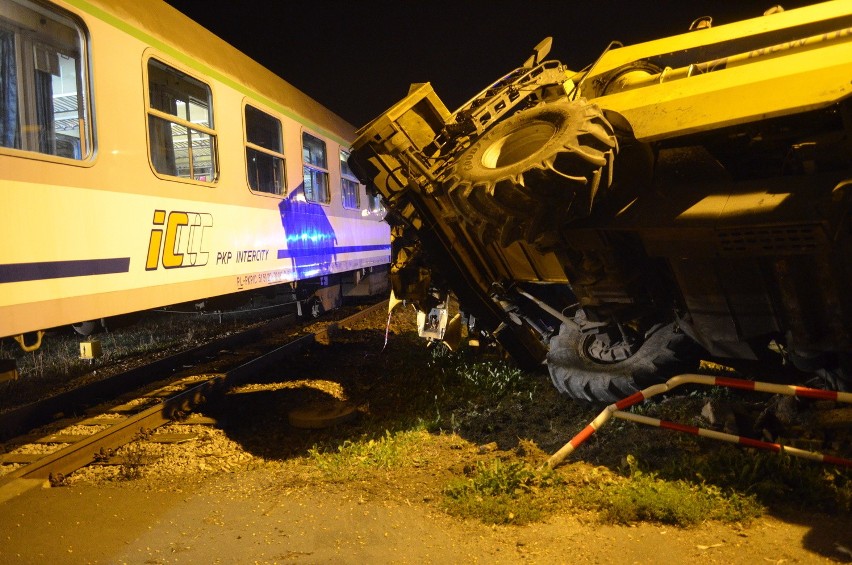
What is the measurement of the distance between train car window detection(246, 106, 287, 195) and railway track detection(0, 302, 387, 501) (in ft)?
7.27

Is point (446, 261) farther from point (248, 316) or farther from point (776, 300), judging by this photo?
point (248, 316)

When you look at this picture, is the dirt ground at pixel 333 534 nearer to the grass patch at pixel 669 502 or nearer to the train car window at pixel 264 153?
the grass patch at pixel 669 502

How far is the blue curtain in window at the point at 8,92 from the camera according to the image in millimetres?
4191

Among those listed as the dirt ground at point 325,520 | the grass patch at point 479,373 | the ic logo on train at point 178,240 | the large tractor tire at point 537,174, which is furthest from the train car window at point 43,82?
the grass patch at point 479,373

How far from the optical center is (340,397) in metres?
6.21

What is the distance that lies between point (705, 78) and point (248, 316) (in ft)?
35.5

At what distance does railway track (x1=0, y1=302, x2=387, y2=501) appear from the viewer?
14.2ft

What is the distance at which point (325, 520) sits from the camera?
3.46m

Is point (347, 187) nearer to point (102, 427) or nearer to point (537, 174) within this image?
point (102, 427)

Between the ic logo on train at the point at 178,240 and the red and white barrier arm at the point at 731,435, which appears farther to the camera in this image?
the ic logo on train at the point at 178,240

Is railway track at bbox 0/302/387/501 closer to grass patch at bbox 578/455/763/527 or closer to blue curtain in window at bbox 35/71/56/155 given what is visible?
blue curtain in window at bbox 35/71/56/155

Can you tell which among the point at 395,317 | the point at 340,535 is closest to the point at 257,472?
the point at 340,535

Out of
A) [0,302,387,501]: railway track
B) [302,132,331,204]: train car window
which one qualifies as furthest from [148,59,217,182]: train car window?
[302,132,331,204]: train car window

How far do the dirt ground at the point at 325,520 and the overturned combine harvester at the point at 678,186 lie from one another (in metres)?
0.96
